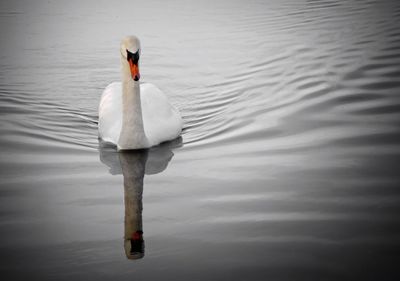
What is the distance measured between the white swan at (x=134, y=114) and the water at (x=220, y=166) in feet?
0.63

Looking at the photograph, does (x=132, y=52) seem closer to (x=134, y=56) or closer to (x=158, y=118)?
(x=134, y=56)

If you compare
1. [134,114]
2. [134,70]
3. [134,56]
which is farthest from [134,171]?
[134,56]

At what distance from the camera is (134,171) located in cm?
791

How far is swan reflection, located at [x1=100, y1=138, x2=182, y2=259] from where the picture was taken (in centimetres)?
598

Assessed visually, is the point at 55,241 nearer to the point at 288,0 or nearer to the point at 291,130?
the point at 291,130

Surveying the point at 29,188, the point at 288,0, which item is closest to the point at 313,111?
the point at 29,188

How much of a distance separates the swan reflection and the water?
0.10 feet

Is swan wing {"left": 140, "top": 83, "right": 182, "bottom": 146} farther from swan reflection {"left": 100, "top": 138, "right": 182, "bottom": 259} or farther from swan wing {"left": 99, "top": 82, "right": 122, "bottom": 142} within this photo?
swan wing {"left": 99, "top": 82, "right": 122, "bottom": 142}

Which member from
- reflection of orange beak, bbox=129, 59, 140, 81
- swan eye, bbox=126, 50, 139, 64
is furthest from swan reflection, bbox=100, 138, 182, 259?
swan eye, bbox=126, 50, 139, 64

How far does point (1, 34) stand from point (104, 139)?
10061mm

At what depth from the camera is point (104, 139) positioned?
9.06 metres

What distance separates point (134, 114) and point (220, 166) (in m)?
1.40

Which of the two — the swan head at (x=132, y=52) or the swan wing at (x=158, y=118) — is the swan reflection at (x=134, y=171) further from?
the swan head at (x=132, y=52)

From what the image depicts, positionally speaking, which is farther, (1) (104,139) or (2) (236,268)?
(1) (104,139)
